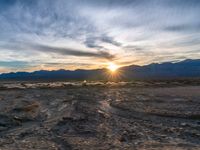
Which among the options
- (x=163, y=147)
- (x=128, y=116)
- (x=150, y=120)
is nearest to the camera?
(x=163, y=147)

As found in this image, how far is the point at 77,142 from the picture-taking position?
54.5 ft

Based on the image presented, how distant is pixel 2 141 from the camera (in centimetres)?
1694

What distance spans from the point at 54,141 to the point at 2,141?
281 cm

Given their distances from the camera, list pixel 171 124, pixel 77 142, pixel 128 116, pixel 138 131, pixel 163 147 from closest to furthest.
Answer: pixel 163 147 < pixel 77 142 < pixel 138 131 < pixel 171 124 < pixel 128 116

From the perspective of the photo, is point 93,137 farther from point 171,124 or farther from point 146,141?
point 171,124

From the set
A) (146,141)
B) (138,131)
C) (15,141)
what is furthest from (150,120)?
(15,141)

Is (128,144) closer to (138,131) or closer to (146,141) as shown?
(146,141)

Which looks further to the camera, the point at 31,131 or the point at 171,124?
the point at 171,124

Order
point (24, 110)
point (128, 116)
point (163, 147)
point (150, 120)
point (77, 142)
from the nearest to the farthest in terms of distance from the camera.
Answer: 1. point (163, 147)
2. point (77, 142)
3. point (150, 120)
4. point (128, 116)
5. point (24, 110)

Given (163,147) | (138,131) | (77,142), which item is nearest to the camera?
(163,147)

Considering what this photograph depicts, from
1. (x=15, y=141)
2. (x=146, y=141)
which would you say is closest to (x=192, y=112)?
(x=146, y=141)

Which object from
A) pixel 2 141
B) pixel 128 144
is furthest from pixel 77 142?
pixel 2 141

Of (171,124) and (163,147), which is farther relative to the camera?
(171,124)

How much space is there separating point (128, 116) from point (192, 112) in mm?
6067
